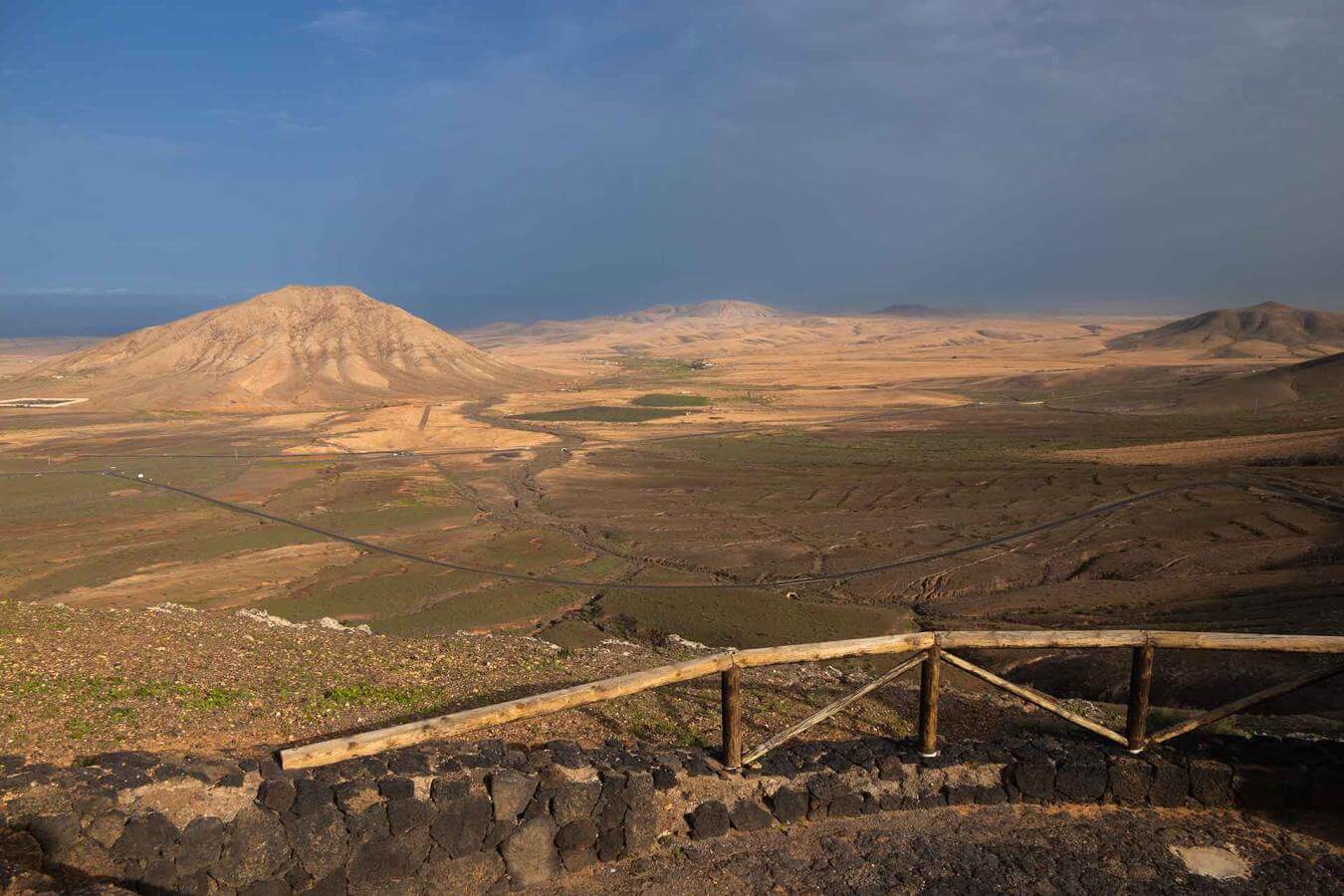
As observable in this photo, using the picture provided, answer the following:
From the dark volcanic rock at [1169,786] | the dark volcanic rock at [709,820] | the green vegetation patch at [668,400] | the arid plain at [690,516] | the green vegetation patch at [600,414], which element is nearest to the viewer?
the dark volcanic rock at [709,820]

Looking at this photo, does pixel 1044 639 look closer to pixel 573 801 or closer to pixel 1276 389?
pixel 573 801

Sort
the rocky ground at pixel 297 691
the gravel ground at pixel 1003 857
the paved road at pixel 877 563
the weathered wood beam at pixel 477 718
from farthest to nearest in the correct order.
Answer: the paved road at pixel 877 563 < the rocky ground at pixel 297 691 < the gravel ground at pixel 1003 857 < the weathered wood beam at pixel 477 718

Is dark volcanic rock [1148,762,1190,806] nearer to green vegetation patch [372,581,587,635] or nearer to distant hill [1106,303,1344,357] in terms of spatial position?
green vegetation patch [372,581,587,635]

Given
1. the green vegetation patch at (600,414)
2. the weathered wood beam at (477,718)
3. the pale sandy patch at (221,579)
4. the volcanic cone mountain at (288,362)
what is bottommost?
the pale sandy patch at (221,579)

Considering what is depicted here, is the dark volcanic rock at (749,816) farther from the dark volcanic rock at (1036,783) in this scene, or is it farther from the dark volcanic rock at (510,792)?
the dark volcanic rock at (1036,783)

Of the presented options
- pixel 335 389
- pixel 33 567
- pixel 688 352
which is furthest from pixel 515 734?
pixel 688 352

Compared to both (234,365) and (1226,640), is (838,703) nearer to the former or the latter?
(1226,640)

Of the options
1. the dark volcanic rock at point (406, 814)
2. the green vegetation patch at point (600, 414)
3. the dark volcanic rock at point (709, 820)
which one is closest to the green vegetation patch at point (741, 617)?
the dark volcanic rock at point (709, 820)

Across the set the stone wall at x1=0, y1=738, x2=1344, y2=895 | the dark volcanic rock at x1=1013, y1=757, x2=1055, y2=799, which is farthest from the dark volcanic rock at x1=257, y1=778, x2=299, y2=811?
the dark volcanic rock at x1=1013, y1=757, x2=1055, y2=799
